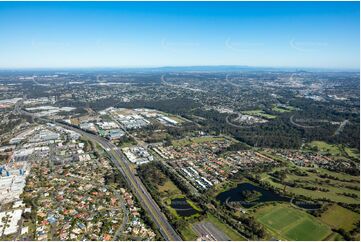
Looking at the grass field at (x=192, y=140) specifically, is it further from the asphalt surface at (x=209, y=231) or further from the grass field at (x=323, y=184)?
the asphalt surface at (x=209, y=231)

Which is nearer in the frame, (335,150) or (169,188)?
(169,188)

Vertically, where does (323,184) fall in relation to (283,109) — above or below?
below

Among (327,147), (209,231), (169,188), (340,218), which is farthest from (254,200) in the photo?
(327,147)

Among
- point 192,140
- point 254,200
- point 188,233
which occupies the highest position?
point 192,140

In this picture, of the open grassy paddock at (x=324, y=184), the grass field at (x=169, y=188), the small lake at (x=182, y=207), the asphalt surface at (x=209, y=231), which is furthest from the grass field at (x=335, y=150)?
the asphalt surface at (x=209, y=231)

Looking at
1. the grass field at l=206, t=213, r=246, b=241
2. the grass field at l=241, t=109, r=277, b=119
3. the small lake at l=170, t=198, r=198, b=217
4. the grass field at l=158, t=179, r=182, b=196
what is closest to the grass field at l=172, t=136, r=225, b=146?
the grass field at l=158, t=179, r=182, b=196

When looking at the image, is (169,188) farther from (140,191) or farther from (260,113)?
(260,113)

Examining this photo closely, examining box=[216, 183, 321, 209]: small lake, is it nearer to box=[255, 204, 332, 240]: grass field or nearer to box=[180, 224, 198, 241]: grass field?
box=[255, 204, 332, 240]: grass field
